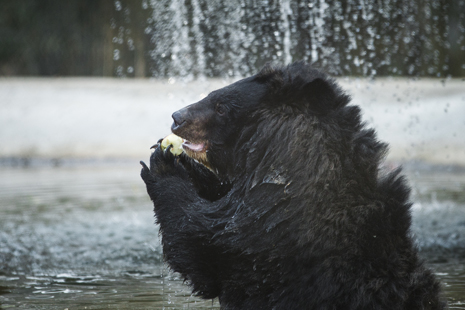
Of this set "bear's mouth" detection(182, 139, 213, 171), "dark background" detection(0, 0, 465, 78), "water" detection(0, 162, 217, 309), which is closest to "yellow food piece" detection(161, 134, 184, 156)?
"bear's mouth" detection(182, 139, 213, 171)

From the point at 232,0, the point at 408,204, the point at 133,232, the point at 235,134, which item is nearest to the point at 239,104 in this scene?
the point at 235,134

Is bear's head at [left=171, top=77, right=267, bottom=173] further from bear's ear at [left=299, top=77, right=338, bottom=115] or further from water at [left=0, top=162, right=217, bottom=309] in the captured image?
water at [left=0, top=162, right=217, bottom=309]

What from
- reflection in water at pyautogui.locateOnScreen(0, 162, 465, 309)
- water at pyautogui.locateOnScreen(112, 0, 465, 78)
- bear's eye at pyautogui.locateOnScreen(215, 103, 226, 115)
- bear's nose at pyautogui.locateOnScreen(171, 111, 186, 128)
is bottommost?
reflection in water at pyautogui.locateOnScreen(0, 162, 465, 309)

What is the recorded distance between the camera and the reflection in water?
355cm

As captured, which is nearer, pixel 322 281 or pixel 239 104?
pixel 322 281

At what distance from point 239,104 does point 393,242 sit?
0.93 m

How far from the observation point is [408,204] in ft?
8.84

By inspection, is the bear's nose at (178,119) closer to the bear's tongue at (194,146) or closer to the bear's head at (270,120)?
the bear's head at (270,120)

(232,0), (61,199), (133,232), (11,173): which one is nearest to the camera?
(133,232)

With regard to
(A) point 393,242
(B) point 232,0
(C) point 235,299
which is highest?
(B) point 232,0

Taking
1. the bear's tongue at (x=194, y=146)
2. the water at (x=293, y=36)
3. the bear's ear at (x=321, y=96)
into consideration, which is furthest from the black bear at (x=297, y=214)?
the water at (x=293, y=36)

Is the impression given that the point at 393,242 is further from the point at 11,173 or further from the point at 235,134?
the point at 11,173

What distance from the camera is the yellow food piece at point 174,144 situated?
3055mm

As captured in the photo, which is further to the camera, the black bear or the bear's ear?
the bear's ear
